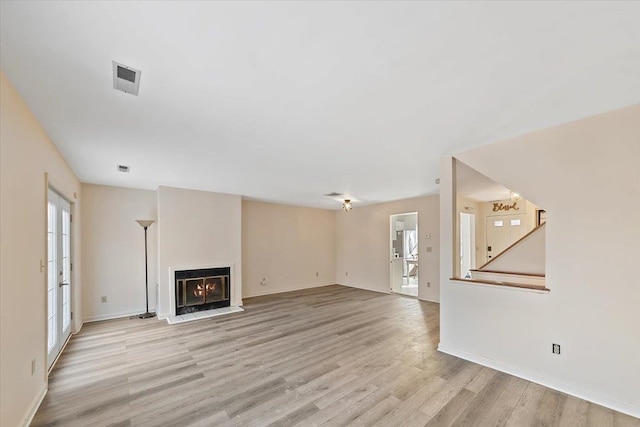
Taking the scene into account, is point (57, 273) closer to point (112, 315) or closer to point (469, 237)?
point (112, 315)

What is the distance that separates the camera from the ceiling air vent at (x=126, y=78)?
168 cm

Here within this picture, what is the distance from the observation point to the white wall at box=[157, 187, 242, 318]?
522 cm

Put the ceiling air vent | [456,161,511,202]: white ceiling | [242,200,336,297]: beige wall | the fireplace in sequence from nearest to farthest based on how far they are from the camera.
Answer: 1. the ceiling air vent
2. [456,161,511,202]: white ceiling
3. the fireplace
4. [242,200,336,297]: beige wall

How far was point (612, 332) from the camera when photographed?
2396mm

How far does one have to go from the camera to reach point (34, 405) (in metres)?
2.33

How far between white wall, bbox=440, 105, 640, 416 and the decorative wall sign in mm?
4300

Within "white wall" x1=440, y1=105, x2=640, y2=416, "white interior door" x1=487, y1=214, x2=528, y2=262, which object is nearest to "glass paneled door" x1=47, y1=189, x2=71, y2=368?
"white wall" x1=440, y1=105, x2=640, y2=416

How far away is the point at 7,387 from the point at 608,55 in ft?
14.4

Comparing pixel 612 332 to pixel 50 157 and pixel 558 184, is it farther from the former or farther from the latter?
pixel 50 157

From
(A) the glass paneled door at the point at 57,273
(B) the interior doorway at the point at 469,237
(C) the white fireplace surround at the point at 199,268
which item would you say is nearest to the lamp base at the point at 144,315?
(C) the white fireplace surround at the point at 199,268

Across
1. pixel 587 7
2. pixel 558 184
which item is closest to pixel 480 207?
pixel 558 184

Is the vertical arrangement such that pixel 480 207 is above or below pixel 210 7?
below

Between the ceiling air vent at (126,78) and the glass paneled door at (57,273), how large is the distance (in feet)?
6.92

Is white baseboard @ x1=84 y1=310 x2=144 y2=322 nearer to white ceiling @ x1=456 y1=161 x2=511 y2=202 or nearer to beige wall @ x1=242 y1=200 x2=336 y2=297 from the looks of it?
beige wall @ x1=242 y1=200 x2=336 y2=297
